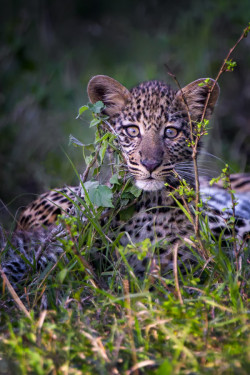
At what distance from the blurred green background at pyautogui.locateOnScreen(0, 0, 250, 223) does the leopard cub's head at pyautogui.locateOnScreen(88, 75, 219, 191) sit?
1.67 metres

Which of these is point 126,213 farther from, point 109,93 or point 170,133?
point 109,93

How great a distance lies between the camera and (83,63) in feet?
34.2

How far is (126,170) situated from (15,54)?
4.47m

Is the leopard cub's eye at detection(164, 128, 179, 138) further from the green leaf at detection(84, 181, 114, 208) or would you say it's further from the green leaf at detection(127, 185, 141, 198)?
the green leaf at detection(84, 181, 114, 208)

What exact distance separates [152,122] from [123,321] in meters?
1.91

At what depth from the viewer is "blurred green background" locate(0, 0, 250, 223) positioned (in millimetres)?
7887

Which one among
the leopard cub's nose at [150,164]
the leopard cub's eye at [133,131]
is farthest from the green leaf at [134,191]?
the leopard cub's eye at [133,131]

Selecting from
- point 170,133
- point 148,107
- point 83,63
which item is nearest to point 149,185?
point 170,133

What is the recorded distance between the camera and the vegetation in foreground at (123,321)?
3127 mm

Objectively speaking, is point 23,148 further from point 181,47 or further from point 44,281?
point 44,281

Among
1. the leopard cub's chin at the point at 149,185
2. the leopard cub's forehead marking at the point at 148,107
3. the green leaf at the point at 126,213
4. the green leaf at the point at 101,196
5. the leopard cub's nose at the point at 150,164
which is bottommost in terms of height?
the green leaf at the point at 126,213

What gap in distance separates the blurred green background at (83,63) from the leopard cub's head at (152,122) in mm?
1666

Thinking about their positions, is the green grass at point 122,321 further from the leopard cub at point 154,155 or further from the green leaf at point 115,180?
the leopard cub at point 154,155

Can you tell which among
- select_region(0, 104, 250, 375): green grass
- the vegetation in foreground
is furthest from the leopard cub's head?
the vegetation in foreground
